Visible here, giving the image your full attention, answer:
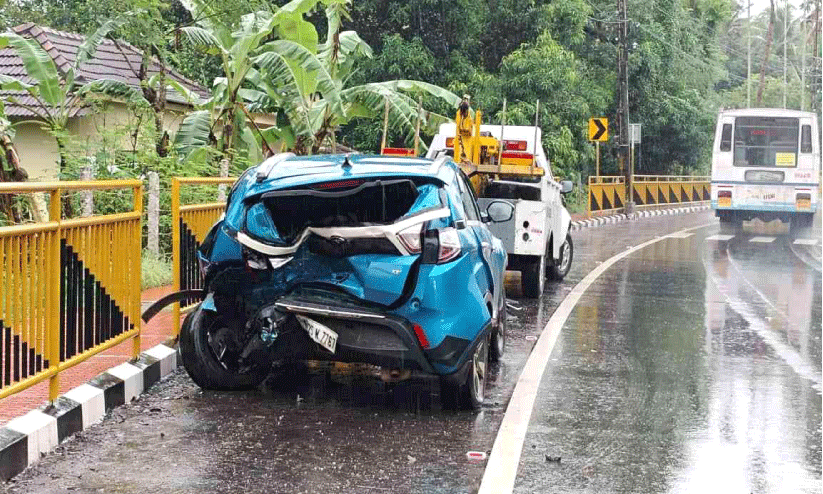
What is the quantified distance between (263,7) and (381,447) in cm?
1357

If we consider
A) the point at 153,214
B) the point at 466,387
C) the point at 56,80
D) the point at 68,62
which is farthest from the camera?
the point at 68,62

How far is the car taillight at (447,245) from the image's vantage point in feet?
23.4

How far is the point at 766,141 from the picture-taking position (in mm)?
31406

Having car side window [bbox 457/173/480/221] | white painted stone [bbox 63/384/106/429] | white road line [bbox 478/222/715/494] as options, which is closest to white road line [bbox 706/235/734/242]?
white road line [bbox 478/222/715/494]

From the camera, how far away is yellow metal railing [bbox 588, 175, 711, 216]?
37.0 m

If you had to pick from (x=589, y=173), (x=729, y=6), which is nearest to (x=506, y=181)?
(x=589, y=173)

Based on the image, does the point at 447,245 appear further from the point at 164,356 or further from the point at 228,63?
the point at 228,63

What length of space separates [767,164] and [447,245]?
2594 cm

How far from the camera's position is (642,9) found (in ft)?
135

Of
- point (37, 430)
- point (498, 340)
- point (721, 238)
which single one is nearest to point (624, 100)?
point (721, 238)

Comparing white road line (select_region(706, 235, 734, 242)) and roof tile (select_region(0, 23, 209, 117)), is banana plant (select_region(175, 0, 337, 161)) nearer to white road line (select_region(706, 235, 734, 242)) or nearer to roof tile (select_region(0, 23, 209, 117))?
roof tile (select_region(0, 23, 209, 117))

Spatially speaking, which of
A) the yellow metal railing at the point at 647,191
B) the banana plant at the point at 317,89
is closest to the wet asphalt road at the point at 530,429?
the banana plant at the point at 317,89

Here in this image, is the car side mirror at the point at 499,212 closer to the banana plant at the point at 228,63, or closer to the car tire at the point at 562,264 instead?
the car tire at the point at 562,264

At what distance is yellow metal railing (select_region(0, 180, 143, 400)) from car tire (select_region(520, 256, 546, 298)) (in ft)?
21.8
